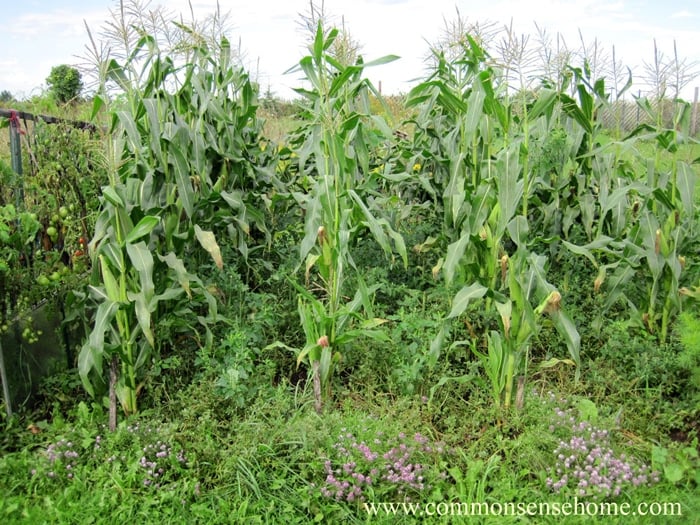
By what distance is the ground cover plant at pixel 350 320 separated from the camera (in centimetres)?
322

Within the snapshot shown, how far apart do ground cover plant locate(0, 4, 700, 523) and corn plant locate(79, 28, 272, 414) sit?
18 millimetres

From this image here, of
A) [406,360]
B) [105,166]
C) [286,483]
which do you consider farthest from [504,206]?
[105,166]

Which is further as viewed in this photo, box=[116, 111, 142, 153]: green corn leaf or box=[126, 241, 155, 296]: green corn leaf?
box=[116, 111, 142, 153]: green corn leaf

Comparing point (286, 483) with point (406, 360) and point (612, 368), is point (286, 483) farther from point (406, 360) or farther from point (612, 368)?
point (612, 368)

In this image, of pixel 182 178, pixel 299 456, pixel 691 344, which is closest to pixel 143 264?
pixel 182 178

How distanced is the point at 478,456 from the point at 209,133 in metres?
2.69

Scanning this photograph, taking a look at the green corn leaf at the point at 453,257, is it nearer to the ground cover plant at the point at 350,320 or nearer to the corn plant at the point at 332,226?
the ground cover plant at the point at 350,320

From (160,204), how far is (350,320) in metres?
1.39

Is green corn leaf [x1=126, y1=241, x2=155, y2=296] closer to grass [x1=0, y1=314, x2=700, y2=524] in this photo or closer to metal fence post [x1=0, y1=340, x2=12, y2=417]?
grass [x1=0, y1=314, x2=700, y2=524]

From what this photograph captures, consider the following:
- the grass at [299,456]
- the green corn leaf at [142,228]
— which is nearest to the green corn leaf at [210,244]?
the green corn leaf at [142,228]

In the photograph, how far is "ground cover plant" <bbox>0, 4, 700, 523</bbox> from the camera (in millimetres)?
3223

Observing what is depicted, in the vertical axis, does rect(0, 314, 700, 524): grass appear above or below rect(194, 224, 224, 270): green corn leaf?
below

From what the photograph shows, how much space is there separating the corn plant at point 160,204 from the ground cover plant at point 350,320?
2cm

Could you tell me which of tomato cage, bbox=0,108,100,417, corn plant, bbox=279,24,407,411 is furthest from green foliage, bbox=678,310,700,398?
tomato cage, bbox=0,108,100,417
